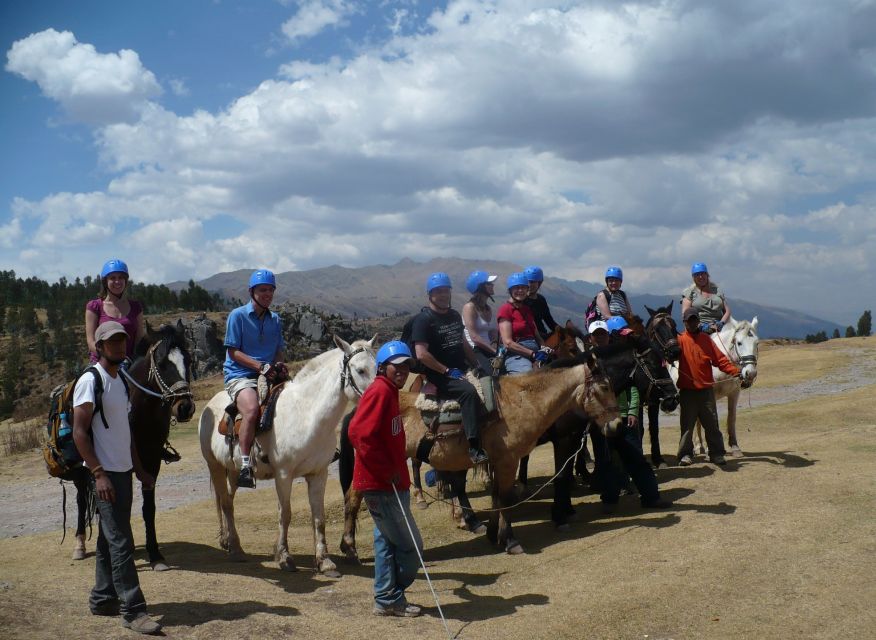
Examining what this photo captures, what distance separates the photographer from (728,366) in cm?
1120

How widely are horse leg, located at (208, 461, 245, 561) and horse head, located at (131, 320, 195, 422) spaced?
47.7 inches

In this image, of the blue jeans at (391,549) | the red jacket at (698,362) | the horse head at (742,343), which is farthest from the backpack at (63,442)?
the horse head at (742,343)

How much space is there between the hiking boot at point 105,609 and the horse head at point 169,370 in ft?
7.75

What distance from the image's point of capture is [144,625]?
5.92 metres

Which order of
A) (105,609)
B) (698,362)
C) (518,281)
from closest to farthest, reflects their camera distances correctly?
1. (105,609)
2. (518,281)
3. (698,362)

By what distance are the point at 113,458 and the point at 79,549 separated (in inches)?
158

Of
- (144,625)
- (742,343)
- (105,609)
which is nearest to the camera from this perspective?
(144,625)

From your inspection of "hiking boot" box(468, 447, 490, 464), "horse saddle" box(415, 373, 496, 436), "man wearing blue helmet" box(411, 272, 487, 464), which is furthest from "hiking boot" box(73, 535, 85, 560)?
"hiking boot" box(468, 447, 490, 464)

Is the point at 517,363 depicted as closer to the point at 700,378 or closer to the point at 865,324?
the point at 700,378

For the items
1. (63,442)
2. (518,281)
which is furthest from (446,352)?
(63,442)

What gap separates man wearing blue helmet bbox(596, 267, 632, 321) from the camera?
468 inches

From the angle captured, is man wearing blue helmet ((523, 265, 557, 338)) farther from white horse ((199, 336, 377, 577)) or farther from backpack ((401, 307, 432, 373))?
white horse ((199, 336, 377, 577))

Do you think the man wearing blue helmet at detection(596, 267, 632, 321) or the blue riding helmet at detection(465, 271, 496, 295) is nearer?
the blue riding helmet at detection(465, 271, 496, 295)

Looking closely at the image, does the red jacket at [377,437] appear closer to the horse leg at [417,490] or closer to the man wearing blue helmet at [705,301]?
the horse leg at [417,490]
